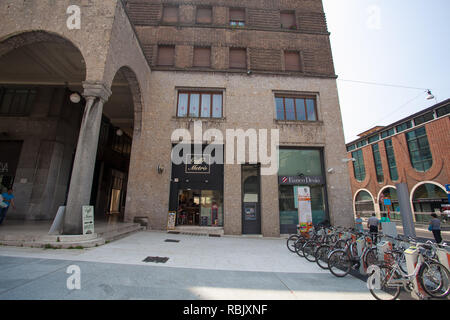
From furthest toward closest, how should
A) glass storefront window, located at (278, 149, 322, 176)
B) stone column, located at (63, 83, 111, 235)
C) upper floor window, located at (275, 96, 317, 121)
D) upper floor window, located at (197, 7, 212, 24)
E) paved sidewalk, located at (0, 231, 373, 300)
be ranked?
1. upper floor window, located at (197, 7, 212, 24)
2. upper floor window, located at (275, 96, 317, 121)
3. glass storefront window, located at (278, 149, 322, 176)
4. stone column, located at (63, 83, 111, 235)
5. paved sidewalk, located at (0, 231, 373, 300)

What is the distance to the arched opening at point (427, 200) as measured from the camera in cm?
2270

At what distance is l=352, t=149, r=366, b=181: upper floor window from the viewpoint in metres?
36.2

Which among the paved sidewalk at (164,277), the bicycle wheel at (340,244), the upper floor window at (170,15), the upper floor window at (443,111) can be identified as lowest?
the paved sidewalk at (164,277)

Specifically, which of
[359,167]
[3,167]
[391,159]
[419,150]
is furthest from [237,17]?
[359,167]

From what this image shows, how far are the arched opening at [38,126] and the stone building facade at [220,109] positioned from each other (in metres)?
0.10

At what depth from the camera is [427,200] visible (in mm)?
23969

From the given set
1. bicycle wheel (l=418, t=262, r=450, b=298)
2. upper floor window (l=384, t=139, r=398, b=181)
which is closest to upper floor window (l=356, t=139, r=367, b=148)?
upper floor window (l=384, t=139, r=398, b=181)

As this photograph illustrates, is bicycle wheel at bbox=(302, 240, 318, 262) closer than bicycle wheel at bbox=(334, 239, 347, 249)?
No

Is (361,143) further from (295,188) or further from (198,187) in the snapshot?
(198,187)

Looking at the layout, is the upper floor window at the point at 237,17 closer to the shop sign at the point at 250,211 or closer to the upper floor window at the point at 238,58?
the upper floor window at the point at 238,58

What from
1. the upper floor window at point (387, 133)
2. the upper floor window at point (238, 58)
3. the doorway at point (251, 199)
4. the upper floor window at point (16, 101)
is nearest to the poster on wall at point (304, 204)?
the doorway at point (251, 199)

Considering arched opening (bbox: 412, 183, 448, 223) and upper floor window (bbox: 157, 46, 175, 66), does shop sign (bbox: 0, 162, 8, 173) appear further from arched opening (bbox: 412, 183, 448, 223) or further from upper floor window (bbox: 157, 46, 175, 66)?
arched opening (bbox: 412, 183, 448, 223)

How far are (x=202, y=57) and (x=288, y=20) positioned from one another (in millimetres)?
7599

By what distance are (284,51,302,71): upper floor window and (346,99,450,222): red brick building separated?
73.3 feet
